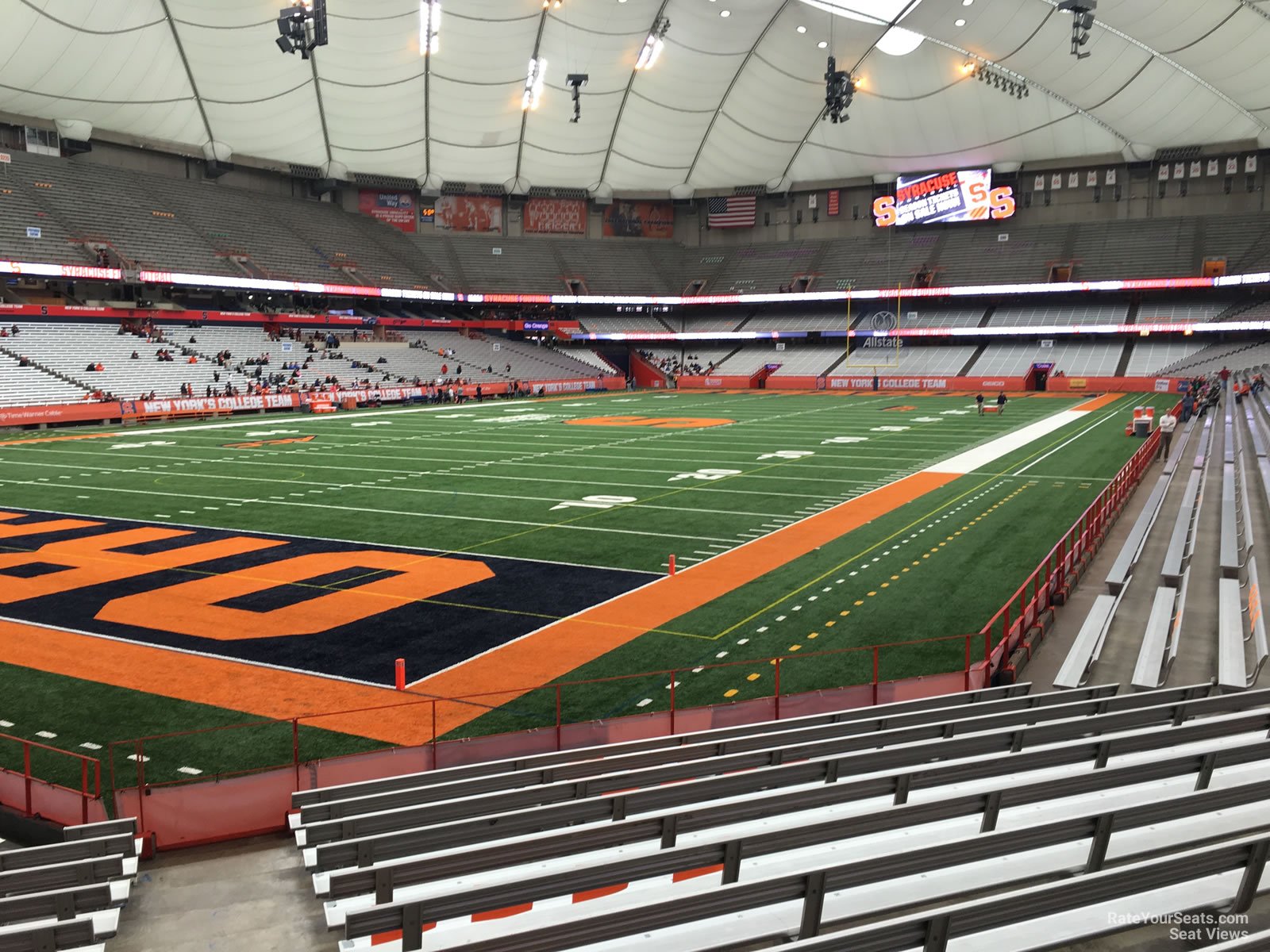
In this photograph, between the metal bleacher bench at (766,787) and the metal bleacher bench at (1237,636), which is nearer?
the metal bleacher bench at (766,787)

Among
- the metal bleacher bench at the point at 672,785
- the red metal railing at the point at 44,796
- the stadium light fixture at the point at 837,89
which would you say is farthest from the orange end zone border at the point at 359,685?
the stadium light fixture at the point at 837,89

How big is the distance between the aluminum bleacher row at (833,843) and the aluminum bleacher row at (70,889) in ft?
3.37

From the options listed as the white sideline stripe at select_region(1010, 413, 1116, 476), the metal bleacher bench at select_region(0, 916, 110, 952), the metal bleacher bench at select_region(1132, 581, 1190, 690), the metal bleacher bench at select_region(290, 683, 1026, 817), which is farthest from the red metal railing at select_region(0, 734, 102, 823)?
the white sideline stripe at select_region(1010, 413, 1116, 476)

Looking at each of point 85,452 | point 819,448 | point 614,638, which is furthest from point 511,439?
point 614,638

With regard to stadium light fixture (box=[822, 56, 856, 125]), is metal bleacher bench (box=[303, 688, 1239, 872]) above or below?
below

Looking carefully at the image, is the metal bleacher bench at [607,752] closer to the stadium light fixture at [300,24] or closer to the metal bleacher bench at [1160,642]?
the metal bleacher bench at [1160,642]

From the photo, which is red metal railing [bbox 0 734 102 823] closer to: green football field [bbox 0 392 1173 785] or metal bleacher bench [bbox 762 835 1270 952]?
green football field [bbox 0 392 1173 785]

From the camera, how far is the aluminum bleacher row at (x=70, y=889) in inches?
160

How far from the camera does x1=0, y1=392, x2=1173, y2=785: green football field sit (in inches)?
417

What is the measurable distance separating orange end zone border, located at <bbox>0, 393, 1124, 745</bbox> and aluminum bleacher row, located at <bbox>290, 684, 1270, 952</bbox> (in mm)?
3093

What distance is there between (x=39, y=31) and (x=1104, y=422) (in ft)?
173

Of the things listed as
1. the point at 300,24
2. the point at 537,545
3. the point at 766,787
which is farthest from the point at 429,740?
the point at 300,24

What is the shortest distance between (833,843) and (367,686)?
295 inches

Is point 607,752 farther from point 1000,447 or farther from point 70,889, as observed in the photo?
point 1000,447
